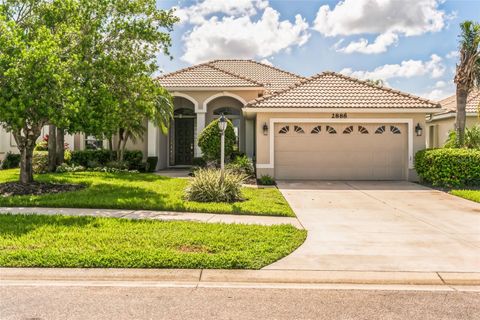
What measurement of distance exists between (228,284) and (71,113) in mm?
6473

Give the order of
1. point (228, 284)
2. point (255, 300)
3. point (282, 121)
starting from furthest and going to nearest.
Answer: point (282, 121), point (228, 284), point (255, 300)

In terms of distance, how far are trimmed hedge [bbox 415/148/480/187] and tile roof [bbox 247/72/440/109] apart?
2518 millimetres

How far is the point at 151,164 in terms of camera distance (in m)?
18.5

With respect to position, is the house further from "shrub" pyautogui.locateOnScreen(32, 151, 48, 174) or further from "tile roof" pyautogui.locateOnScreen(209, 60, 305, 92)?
"shrub" pyautogui.locateOnScreen(32, 151, 48, 174)

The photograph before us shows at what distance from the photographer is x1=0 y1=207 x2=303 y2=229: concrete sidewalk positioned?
26.4ft

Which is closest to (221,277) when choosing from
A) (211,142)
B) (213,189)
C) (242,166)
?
(213,189)

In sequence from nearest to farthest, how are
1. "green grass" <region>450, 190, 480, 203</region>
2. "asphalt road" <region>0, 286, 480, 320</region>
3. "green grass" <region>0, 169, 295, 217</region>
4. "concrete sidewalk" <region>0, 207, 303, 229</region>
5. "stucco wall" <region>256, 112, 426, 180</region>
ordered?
"asphalt road" <region>0, 286, 480, 320</region>
"concrete sidewalk" <region>0, 207, 303, 229</region>
"green grass" <region>0, 169, 295, 217</region>
"green grass" <region>450, 190, 480, 203</region>
"stucco wall" <region>256, 112, 426, 180</region>

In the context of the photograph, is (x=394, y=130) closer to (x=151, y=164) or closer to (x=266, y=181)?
(x=266, y=181)

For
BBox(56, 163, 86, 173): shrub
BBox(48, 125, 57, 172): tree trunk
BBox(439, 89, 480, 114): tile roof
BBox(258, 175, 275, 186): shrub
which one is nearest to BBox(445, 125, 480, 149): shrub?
BBox(439, 89, 480, 114): tile roof

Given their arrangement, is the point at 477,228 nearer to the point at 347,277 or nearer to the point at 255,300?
the point at 347,277

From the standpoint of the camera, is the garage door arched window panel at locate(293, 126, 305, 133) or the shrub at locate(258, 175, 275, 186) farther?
the garage door arched window panel at locate(293, 126, 305, 133)

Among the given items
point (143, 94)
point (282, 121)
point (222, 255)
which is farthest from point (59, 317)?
point (282, 121)

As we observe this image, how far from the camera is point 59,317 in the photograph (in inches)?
150

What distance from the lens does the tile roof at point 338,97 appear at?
15414 millimetres
